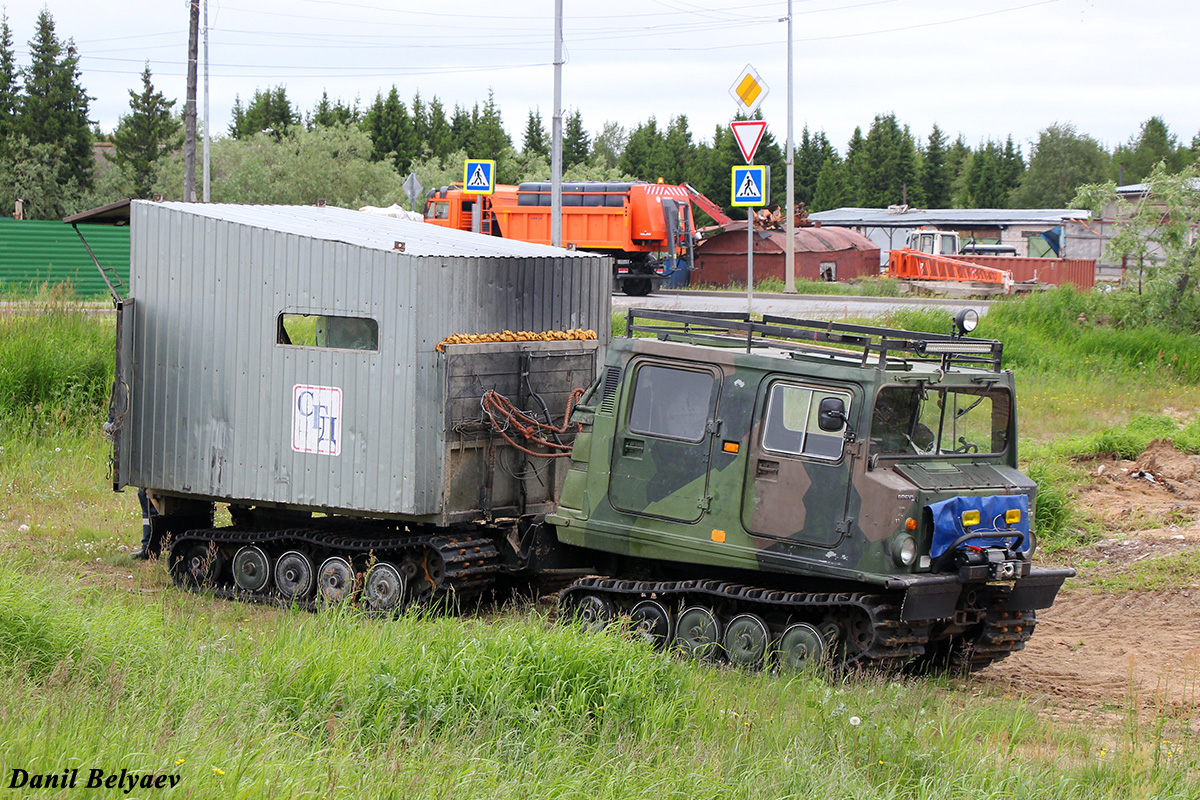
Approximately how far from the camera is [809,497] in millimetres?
8273

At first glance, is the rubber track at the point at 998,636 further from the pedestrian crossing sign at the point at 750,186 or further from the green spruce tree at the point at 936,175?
the green spruce tree at the point at 936,175

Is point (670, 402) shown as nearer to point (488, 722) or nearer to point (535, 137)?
point (488, 722)

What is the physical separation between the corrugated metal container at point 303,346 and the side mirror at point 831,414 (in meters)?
3.10

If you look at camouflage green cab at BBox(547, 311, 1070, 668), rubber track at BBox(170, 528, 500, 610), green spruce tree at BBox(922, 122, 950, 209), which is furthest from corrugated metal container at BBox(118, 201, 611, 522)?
green spruce tree at BBox(922, 122, 950, 209)

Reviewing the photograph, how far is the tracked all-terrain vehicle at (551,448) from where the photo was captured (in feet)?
26.9

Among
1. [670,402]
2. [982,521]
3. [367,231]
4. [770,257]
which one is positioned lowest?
[982,521]

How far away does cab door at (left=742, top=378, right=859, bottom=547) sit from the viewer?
8.16 metres

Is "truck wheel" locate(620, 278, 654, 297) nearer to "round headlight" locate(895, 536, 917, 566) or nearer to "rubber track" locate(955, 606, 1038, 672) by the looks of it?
"rubber track" locate(955, 606, 1038, 672)

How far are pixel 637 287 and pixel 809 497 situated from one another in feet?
75.3

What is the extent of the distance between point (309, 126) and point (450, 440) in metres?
59.9

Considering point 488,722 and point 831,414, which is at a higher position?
point 831,414

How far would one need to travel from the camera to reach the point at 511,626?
7816 mm

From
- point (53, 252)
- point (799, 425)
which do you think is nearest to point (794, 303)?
point (53, 252)

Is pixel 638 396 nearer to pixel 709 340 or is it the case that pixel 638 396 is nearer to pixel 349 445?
pixel 709 340
